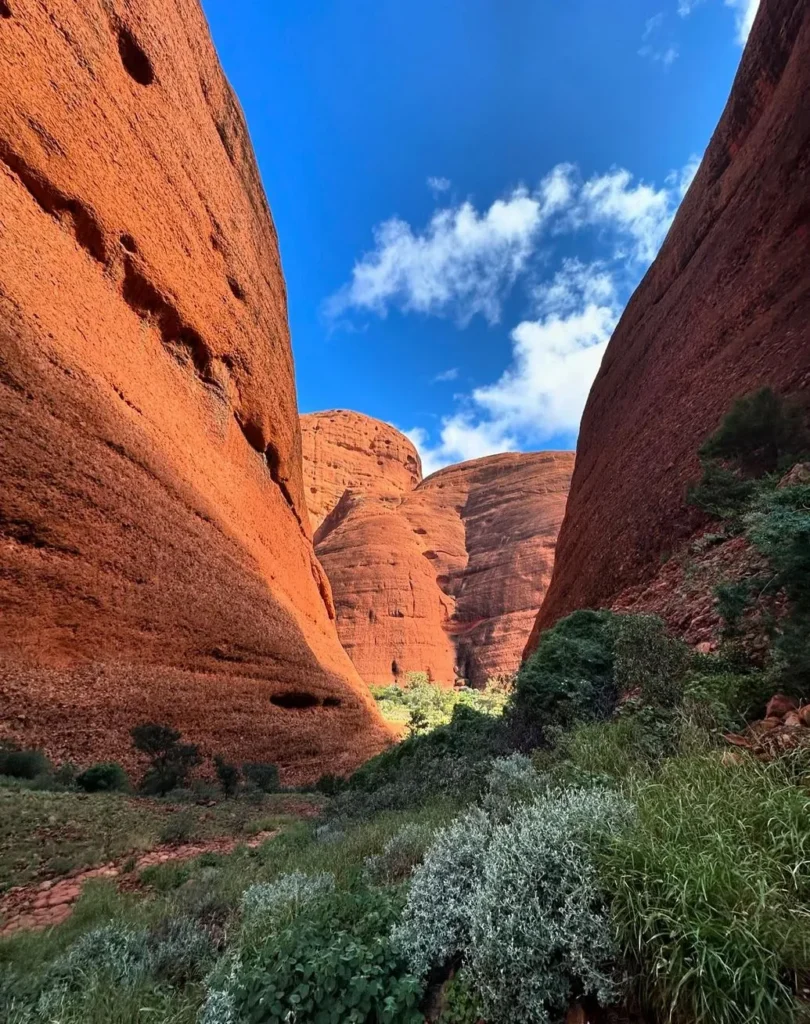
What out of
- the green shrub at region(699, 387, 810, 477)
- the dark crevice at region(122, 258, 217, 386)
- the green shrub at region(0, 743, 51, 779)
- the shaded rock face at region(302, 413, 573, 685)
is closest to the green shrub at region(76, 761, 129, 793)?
the green shrub at region(0, 743, 51, 779)

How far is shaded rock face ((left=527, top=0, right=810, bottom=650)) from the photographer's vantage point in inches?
449

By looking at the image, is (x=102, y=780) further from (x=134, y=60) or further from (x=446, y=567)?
(x=446, y=567)

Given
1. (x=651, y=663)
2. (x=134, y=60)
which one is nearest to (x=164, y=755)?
(x=651, y=663)

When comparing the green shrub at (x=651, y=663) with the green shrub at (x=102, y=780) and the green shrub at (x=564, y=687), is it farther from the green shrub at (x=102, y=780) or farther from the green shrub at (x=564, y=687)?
the green shrub at (x=102, y=780)

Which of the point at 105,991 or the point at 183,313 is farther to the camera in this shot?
the point at 183,313

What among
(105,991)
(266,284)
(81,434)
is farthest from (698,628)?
(266,284)

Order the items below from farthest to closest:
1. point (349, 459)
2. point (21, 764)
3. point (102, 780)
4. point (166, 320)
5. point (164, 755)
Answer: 1. point (349, 459)
2. point (166, 320)
3. point (164, 755)
4. point (102, 780)
5. point (21, 764)

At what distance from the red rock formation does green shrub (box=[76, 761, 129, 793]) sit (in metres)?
49.0

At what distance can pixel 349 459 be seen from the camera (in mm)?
68625

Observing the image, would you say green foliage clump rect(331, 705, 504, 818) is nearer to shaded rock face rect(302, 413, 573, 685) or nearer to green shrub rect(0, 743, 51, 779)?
green shrub rect(0, 743, 51, 779)

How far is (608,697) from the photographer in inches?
256

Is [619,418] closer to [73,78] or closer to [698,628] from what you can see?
[698,628]

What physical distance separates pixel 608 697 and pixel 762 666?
8.29 feet

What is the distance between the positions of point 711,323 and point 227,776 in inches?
691
